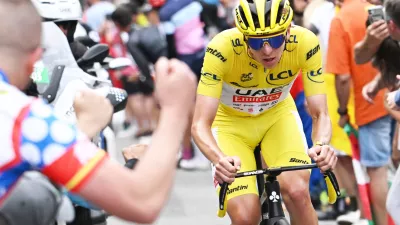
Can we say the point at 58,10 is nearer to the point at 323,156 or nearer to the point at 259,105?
the point at 259,105

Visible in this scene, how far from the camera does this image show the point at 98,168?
2543 mm

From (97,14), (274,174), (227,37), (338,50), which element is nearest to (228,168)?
(274,174)

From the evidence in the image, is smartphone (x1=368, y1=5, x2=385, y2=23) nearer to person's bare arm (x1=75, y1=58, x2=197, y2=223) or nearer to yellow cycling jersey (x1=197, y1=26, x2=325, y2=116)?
yellow cycling jersey (x1=197, y1=26, x2=325, y2=116)

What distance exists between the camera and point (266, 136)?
6.05 m

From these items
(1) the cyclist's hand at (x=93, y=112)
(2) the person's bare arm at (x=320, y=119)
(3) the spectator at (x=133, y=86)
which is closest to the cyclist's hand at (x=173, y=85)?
(1) the cyclist's hand at (x=93, y=112)

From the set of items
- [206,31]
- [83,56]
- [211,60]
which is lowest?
[206,31]

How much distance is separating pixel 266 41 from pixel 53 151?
3039 mm

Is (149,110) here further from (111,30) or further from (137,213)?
(137,213)

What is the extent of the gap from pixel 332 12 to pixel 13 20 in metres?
6.83

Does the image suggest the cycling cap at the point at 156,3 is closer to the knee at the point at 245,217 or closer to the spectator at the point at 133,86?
the spectator at the point at 133,86

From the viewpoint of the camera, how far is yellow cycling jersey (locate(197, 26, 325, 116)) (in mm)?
5605

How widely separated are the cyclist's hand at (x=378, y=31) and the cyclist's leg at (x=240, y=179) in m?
1.65

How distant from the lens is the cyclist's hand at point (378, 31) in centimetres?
708

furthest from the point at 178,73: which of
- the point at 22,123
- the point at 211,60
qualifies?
the point at 211,60
